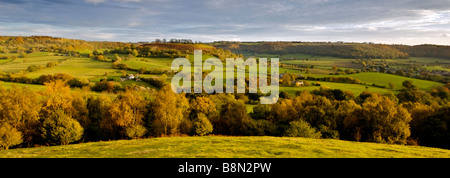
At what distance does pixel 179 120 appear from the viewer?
40719 mm

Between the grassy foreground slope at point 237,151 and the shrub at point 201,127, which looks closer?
the grassy foreground slope at point 237,151

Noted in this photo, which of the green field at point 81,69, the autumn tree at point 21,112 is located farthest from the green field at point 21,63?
the autumn tree at point 21,112

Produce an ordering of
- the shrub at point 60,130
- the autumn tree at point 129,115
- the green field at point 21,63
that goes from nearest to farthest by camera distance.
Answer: the shrub at point 60,130, the autumn tree at point 129,115, the green field at point 21,63

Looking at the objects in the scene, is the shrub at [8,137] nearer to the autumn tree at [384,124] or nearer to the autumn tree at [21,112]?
the autumn tree at [21,112]

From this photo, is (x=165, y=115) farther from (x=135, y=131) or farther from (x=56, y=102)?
(x=56, y=102)

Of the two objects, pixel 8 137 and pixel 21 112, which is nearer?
pixel 8 137

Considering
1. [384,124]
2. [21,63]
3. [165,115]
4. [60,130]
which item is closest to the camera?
[60,130]

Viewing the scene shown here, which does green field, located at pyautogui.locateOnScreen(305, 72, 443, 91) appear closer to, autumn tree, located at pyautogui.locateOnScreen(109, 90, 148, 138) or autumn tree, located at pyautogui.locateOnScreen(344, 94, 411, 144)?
autumn tree, located at pyautogui.locateOnScreen(344, 94, 411, 144)

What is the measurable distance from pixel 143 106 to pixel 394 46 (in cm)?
20657

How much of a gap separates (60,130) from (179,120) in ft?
57.7

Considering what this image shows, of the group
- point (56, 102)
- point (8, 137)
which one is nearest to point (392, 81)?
point (56, 102)

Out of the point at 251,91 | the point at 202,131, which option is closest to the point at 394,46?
the point at 251,91

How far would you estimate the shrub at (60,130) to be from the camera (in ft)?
104

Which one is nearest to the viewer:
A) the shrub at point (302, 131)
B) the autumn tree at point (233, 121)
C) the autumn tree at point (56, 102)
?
the shrub at point (302, 131)
